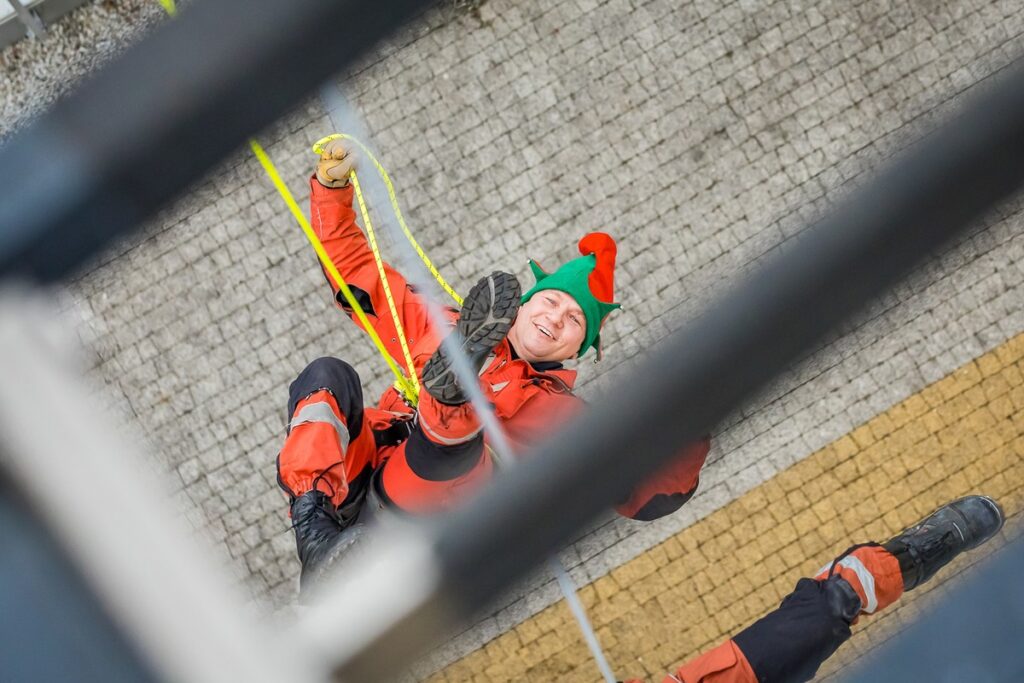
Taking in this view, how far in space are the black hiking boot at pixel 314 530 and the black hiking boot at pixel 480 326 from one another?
0.55m

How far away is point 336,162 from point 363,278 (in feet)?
1.52

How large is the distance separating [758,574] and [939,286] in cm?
172

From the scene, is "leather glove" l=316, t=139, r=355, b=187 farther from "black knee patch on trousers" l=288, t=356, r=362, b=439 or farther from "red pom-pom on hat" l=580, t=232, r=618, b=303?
"red pom-pom on hat" l=580, t=232, r=618, b=303

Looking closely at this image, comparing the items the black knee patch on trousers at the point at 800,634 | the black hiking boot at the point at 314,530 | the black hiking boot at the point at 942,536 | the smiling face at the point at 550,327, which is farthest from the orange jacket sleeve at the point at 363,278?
the black hiking boot at the point at 942,536

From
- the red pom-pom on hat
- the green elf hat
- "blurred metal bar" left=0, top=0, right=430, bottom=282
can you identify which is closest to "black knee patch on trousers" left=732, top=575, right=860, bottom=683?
the green elf hat

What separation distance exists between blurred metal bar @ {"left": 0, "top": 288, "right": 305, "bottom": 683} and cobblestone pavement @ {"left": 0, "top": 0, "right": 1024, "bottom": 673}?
425 cm

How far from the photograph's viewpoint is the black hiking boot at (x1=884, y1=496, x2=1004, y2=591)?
4.44 m

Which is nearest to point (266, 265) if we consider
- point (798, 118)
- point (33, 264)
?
point (798, 118)

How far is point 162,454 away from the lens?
5262 millimetres

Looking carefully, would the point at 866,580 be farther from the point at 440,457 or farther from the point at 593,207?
the point at 593,207

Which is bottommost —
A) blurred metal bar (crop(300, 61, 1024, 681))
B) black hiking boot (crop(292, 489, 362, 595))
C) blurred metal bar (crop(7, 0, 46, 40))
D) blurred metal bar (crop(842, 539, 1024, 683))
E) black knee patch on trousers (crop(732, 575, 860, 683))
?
black knee patch on trousers (crop(732, 575, 860, 683))

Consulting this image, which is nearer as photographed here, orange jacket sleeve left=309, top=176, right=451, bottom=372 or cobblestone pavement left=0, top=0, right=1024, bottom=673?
orange jacket sleeve left=309, top=176, right=451, bottom=372

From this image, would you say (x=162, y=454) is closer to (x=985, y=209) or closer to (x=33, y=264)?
(x=33, y=264)

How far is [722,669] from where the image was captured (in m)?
4.18
